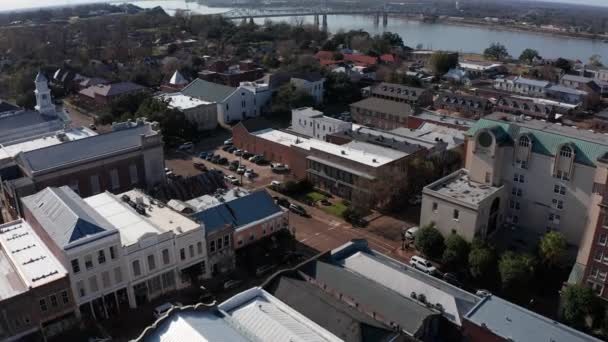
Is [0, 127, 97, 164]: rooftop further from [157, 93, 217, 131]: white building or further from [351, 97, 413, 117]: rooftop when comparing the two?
[351, 97, 413, 117]: rooftop

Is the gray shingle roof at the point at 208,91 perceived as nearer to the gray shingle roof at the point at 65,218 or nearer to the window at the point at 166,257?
the gray shingle roof at the point at 65,218

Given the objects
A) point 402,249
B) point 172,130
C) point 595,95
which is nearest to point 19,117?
point 172,130

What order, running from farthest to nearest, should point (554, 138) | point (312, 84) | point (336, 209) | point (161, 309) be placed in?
point (312, 84), point (336, 209), point (554, 138), point (161, 309)

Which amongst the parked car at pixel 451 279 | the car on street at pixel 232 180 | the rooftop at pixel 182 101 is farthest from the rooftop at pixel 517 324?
the rooftop at pixel 182 101

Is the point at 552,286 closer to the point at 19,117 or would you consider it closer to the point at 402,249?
the point at 402,249

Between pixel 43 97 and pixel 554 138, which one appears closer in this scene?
pixel 554 138

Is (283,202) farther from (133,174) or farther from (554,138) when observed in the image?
(554,138)

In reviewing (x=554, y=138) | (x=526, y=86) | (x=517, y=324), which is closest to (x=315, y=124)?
(x=554, y=138)
